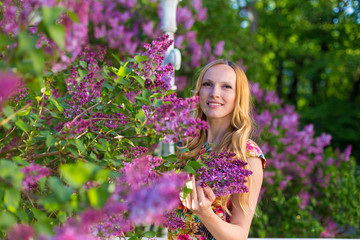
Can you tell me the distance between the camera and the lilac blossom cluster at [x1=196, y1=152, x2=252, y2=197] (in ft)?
4.50

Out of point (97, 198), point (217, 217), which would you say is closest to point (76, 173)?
point (97, 198)

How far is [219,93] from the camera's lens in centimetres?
226

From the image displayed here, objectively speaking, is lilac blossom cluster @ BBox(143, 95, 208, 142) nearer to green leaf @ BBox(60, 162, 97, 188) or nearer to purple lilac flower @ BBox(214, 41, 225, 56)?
green leaf @ BBox(60, 162, 97, 188)

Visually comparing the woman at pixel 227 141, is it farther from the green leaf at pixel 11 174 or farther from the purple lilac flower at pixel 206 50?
the purple lilac flower at pixel 206 50

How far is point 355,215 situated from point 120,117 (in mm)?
3540

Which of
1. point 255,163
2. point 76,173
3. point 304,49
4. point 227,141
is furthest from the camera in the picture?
point 304,49

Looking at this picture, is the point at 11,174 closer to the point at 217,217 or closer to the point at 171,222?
the point at 171,222

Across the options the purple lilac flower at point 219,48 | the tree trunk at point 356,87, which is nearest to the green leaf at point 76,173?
the purple lilac flower at point 219,48

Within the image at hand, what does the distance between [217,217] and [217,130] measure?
2.36ft

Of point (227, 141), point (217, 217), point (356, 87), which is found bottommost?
point (217, 217)

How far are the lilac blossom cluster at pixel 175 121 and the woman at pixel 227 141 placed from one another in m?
0.68

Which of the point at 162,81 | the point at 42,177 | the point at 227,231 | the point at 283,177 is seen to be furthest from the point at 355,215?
the point at 42,177

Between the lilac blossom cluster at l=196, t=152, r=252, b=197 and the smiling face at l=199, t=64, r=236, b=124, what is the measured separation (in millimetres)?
850

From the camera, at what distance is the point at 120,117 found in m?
1.55
